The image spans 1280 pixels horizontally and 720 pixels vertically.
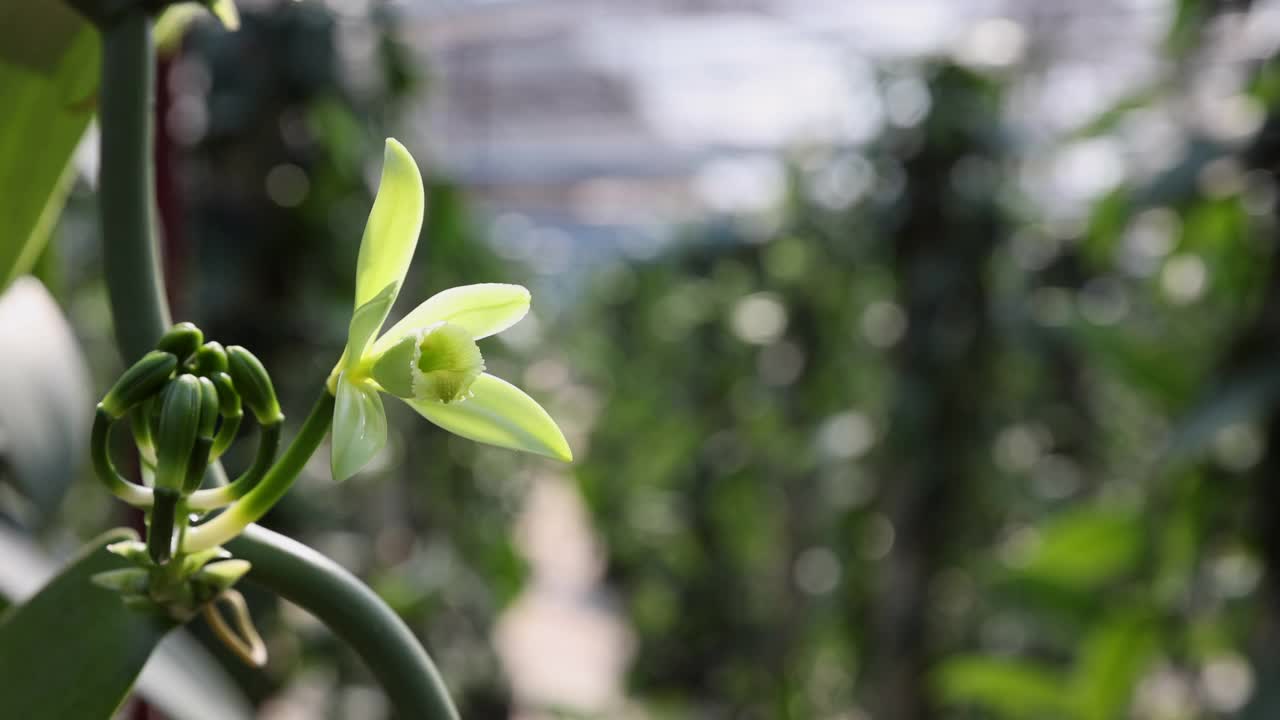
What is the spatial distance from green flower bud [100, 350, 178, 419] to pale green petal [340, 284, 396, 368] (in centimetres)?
2

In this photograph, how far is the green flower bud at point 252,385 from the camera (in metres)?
0.13

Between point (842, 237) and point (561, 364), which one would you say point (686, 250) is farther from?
point (561, 364)

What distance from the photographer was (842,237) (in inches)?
80.4

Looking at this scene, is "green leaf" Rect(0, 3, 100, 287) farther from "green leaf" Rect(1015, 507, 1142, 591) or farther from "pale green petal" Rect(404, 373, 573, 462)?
"green leaf" Rect(1015, 507, 1142, 591)

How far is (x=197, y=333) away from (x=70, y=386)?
0.61 ft

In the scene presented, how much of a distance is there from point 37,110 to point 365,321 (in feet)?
0.38

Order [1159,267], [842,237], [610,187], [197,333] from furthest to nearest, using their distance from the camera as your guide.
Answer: [610,187] < [842,237] < [1159,267] < [197,333]

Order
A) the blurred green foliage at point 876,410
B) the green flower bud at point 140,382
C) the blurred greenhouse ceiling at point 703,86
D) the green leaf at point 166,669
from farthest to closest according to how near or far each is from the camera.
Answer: the blurred greenhouse ceiling at point 703,86, the blurred green foliage at point 876,410, the green leaf at point 166,669, the green flower bud at point 140,382

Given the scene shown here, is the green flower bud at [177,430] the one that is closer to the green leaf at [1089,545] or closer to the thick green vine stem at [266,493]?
the thick green vine stem at [266,493]

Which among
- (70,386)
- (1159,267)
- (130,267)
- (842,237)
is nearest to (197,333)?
(130,267)

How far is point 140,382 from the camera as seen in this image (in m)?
0.12

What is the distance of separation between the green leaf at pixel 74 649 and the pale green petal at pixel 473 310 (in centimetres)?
5

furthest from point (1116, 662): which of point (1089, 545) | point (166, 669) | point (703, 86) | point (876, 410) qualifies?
point (703, 86)

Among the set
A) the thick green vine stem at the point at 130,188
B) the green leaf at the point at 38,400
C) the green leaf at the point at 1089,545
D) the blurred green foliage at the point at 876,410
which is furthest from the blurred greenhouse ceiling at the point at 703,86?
the thick green vine stem at the point at 130,188
